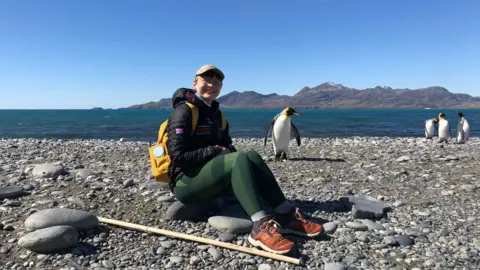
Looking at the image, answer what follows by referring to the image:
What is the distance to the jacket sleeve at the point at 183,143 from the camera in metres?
3.65

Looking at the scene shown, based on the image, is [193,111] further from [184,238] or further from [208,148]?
[184,238]

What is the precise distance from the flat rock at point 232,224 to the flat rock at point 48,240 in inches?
57.9

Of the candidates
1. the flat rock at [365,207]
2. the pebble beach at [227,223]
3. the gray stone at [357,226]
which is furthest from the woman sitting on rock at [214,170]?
the flat rock at [365,207]

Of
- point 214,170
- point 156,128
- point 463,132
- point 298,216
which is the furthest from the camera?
point 156,128

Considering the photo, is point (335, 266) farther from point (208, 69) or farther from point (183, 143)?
point (208, 69)

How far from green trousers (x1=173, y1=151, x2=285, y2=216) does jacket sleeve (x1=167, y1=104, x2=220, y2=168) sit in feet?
0.37

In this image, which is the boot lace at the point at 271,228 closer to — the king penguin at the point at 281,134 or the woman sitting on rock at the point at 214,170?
the woman sitting on rock at the point at 214,170

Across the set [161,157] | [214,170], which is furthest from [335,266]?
[161,157]

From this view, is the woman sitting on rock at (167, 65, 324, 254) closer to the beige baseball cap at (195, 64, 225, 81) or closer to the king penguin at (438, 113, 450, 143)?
the beige baseball cap at (195, 64, 225, 81)

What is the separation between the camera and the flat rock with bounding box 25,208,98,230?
363 cm

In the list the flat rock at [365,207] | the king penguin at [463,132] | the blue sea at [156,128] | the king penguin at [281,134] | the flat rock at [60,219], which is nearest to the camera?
the flat rock at [60,219]

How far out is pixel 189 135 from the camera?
146 inches

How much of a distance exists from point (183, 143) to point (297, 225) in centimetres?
147

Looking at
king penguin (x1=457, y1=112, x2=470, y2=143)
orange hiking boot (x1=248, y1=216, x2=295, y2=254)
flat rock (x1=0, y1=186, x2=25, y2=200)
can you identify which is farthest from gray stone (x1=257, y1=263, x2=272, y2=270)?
king penguin (x1=457, y1=112, x2=470, y2=143)
